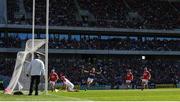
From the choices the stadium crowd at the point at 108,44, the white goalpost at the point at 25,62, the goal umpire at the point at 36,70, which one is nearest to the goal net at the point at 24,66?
the white goalpost at the point at 25,62

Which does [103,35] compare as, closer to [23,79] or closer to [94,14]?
[94,14]

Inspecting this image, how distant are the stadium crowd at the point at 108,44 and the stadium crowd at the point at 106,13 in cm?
209

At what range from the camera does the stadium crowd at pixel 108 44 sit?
219ft

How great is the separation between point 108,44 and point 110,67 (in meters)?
3.50

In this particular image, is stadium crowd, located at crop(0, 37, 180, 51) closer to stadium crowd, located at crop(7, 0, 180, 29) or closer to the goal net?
stadium crowd, located at crop(7, 0, 180, 29)

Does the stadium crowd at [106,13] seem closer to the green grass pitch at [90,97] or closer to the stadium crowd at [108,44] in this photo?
the stadium crowd at [108,44]

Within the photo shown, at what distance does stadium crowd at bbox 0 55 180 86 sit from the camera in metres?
64.9

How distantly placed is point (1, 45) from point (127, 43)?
16.7 m

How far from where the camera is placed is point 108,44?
232 feet

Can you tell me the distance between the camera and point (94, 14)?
7250cm

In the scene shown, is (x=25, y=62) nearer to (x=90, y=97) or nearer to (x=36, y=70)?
(x=36, y=70)

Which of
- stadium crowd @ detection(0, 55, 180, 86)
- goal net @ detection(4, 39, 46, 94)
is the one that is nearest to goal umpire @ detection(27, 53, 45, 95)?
goal net @ detection(4, 39, 46, 94)

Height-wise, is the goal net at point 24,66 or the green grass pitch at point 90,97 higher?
the goal net at point 24,66

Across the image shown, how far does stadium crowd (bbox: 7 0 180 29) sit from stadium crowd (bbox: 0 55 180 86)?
4396 millimetres
